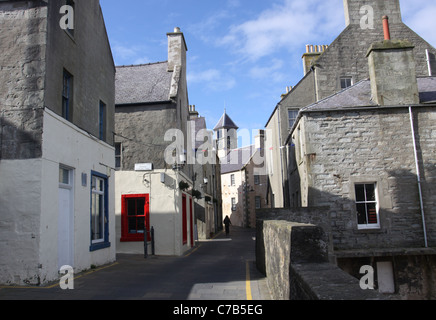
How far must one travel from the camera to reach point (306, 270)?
4.68 m

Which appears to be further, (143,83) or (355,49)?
(355,49)

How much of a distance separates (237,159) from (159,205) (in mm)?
42393

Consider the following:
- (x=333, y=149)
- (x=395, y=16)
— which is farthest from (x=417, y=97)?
(x=395, y=16)

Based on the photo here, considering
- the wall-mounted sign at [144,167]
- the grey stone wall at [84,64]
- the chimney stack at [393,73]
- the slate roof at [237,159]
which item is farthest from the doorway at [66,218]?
the slate roof at [237,159]

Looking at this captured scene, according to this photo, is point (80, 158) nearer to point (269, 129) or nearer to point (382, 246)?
point (382, 246)

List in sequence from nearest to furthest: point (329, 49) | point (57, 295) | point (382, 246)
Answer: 1. point (57, 295)
2. point (382, 246)
3. point (329, 49)

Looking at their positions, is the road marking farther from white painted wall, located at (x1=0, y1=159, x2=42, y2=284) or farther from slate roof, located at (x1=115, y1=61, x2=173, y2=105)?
slate roof, located at (x1=115, y1=61, x2=173, y2=105)

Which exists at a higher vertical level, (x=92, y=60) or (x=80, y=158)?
(x=92, y=60)

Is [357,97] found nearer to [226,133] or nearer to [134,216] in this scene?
[134,216]

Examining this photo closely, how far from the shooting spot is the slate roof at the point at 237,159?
181 feet

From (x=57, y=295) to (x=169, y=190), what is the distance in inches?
365

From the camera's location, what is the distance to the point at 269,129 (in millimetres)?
27562

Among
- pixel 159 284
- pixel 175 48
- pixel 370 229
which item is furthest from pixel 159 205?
pixel 370 229

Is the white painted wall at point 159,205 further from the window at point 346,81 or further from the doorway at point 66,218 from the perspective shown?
the window at point 346,81
